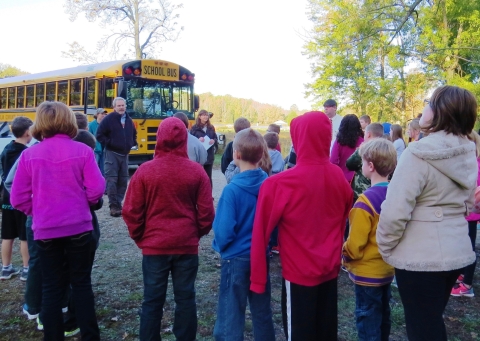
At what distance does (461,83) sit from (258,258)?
17412mm

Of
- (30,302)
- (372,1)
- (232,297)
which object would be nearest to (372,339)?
(232,297)

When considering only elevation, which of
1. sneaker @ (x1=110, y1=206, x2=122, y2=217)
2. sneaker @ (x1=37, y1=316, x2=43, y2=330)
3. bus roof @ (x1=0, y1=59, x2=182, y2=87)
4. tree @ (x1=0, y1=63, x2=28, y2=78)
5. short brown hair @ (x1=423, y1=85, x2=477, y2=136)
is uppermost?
tree @ (x1=0, y1=63, x2=28, y2=78)

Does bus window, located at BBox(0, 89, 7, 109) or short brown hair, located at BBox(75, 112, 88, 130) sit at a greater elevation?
bus window, located at BBox(0, 89, 7, 109)

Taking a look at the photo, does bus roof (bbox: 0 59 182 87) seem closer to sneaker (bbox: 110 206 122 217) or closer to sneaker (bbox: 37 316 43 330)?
sneaker (bbox: 110 206 122 217)

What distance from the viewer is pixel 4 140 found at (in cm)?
850

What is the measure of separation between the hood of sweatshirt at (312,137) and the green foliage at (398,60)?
24.3 feet

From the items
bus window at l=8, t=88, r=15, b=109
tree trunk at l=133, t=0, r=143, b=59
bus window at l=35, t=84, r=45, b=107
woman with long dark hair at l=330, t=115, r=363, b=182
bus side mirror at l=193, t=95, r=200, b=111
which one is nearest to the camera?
woman with long dark hair at l=330, t=115, r=363, b=182

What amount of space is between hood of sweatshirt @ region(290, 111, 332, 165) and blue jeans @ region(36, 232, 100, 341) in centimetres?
180

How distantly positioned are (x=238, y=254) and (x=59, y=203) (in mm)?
1396

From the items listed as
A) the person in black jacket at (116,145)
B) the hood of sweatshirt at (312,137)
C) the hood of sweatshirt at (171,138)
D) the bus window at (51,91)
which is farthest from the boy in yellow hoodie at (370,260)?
the bus window at (51,91)

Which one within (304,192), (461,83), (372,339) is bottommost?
(372,339)

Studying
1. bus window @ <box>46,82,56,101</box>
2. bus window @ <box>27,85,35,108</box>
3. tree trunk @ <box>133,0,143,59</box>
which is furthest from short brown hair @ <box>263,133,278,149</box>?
tree trunk @ <box>133,0,143,59</box>

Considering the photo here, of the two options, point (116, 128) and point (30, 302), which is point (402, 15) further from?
point (30, 302)

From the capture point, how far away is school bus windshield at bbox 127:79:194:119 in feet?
42.0
